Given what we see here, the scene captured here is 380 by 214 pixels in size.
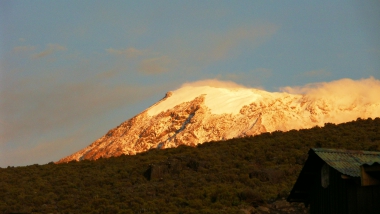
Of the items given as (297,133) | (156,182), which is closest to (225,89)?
(297,133)

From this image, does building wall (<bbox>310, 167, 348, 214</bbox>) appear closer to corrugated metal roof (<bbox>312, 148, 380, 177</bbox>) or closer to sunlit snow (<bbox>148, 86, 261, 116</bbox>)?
corrugated metal roof (<bbox>312, 148, 380, 177</bbox>)

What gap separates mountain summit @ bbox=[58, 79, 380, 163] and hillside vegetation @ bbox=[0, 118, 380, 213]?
447 inches

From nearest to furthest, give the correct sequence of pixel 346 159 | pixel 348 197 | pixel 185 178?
pixel 348 197 < pixel 346 159 < pixel 185 178

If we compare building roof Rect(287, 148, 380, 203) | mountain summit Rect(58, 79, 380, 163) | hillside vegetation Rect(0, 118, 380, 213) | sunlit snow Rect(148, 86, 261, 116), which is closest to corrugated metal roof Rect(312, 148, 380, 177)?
building roof Rect(287, 148, 380, 203)

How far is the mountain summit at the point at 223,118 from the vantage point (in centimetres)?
6725

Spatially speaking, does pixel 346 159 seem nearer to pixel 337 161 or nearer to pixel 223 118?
pixel 337 161

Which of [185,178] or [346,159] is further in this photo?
[185,178]

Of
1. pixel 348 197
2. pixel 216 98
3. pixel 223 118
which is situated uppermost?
pixel 216 98

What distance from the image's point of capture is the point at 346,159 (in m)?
17.4

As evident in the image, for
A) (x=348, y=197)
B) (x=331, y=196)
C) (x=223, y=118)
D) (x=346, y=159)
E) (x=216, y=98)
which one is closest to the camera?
(x=348, y=197)

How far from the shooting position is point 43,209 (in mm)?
36875

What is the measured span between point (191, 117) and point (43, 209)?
3615 cm

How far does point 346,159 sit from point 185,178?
81.2 ft

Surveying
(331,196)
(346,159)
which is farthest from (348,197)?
(346,159)
